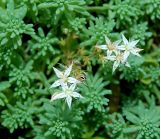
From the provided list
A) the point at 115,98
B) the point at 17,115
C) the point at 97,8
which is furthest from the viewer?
the point at 115,98

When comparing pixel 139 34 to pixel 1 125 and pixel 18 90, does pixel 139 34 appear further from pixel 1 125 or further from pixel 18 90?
pixel 1 125

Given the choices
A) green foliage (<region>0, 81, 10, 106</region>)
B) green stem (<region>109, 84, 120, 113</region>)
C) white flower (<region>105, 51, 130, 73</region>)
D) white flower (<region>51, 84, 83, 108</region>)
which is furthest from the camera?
green stem (<region>109, 84, 120, 113</region>)


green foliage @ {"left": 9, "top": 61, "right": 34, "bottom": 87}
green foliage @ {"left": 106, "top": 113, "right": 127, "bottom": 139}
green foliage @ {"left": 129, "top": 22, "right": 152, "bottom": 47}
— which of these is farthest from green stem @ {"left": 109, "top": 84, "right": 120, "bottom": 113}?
green foliage @ {"left": 9, "top": 61, "right": 34, "bottom": 87}

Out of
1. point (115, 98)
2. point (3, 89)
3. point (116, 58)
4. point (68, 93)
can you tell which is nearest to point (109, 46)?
point (116, 58)

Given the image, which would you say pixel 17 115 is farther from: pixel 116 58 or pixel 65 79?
pixel 116 58

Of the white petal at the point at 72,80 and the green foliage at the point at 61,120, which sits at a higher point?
the white petal at the point at 72,80

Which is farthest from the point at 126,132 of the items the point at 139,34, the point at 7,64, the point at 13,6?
the point at 13,6

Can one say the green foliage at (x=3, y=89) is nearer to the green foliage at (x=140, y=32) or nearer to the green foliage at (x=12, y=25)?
the green foliage at (x=12, y=25)

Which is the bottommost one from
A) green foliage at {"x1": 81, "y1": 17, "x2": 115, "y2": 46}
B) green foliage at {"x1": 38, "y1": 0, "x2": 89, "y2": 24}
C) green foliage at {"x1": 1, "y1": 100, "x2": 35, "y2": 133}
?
green foliage at {"x1": 1, "y1": 100, "x2": 35, "y2": 133}

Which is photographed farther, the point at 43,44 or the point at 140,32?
the point at 140,32

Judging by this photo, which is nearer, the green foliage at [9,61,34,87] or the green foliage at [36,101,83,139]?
the green foliage at [36,101,83,139]

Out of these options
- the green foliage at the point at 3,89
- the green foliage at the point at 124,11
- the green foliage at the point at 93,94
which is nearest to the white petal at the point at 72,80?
the green foliage at the point at 93,94

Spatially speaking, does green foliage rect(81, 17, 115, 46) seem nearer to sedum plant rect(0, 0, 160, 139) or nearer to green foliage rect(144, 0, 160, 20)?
sedum plant rect(0, 0, 160, 139)
